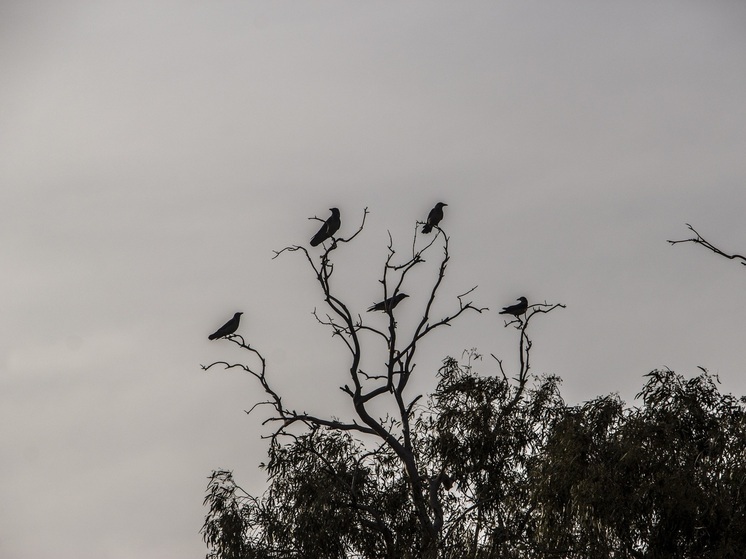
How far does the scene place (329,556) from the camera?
1402cm

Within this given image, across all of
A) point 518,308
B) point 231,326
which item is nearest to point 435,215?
point 518,308

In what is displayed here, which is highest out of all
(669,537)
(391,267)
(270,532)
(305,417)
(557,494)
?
(391,267)

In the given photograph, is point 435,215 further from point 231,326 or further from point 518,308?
point 231,326

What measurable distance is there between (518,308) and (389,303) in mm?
1994

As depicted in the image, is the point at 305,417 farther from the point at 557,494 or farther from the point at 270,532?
the point at 557,494

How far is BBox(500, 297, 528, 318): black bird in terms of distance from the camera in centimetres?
1468

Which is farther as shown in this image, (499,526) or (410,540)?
(410,540)

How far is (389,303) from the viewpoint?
45.7ft

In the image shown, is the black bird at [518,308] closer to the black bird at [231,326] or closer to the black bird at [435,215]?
the black bird at [435,215]

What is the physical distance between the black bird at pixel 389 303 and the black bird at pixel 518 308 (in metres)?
1.49

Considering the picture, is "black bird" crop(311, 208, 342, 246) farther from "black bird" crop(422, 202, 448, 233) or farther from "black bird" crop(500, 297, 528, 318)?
"black bird" crop(500, 297, 528, 318)

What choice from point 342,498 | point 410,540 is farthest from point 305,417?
point 410,540

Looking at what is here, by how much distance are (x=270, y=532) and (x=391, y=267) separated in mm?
4446

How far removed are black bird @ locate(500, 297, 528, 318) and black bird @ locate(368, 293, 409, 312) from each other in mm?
1486
